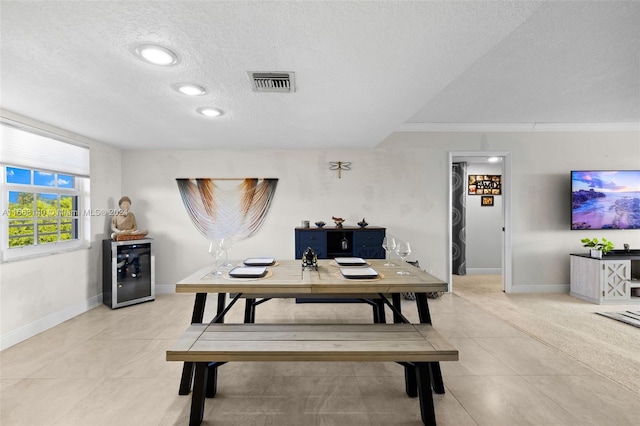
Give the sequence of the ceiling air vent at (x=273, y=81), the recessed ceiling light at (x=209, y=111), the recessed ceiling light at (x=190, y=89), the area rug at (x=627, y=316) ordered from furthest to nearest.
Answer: the area rug at (x=627, y=316) → the recessed ceiling light at (x=209, y=111) → the recessed ceiling light at (x=190, y=89) → the ceiling air vent at (x=273, y=81)

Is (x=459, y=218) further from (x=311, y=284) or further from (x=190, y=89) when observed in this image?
(x=190, y=89)

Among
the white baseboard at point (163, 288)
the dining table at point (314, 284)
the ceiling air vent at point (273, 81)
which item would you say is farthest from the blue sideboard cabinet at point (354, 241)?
the ceiling air vent at point (273, 81)

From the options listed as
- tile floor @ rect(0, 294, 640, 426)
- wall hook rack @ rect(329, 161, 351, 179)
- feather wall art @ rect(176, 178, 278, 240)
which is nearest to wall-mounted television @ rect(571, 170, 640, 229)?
tile floor @ rect(0, 294, 640, 426)

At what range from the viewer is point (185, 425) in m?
1.77

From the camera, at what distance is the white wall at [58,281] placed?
112 inches

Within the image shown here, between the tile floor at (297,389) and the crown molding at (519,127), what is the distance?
300cm

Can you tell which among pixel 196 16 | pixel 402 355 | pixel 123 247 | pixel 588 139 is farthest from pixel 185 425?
pixel 588 139

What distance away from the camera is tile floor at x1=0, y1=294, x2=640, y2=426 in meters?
1.83

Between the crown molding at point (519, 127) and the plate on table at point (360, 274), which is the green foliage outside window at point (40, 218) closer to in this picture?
the plate on table at point (360, 274)

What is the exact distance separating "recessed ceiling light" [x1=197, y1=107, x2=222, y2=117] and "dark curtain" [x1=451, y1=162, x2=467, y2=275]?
4456mm

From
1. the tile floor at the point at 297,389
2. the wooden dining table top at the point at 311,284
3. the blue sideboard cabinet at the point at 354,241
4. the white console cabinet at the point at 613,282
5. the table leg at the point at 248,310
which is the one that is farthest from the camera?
the blue sideboard cabinet at the point at 354,241

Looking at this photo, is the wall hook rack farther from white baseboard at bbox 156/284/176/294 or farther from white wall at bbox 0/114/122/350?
white wall at bbox 0/114/122/350

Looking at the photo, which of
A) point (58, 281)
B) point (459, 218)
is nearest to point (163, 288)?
point (58, 281)

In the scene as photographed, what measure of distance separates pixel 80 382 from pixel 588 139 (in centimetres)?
689
